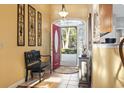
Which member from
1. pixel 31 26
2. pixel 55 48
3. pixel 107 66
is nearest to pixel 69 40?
pixel 55 48

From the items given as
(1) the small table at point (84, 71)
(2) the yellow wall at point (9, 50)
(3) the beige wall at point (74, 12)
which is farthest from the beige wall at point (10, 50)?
(3) the beige wall at point (74, 12)

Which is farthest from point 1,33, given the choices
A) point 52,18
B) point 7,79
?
point 52,18

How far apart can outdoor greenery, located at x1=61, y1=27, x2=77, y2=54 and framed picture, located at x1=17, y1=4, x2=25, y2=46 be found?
7.03 meters

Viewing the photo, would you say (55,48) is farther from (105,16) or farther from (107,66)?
(107,66)

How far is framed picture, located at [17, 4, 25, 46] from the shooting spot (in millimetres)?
5147

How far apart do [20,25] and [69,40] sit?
765cm

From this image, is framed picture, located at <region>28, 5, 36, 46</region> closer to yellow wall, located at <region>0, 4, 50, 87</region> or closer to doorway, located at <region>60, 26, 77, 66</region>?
yellow wall, located at <region>0, 4, 50, 87</region>

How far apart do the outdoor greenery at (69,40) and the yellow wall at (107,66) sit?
28.3 feet

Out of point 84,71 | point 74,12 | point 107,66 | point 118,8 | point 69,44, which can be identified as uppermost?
point 74,12

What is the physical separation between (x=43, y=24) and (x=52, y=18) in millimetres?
1070

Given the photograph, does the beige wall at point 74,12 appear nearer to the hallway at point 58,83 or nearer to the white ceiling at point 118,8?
the white ceiling at point 118,8

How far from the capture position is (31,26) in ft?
20.9

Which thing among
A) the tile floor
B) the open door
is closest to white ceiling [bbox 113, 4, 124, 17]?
the tile floor

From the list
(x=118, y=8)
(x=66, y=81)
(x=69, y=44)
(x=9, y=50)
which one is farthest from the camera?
(x=69, y=44)
